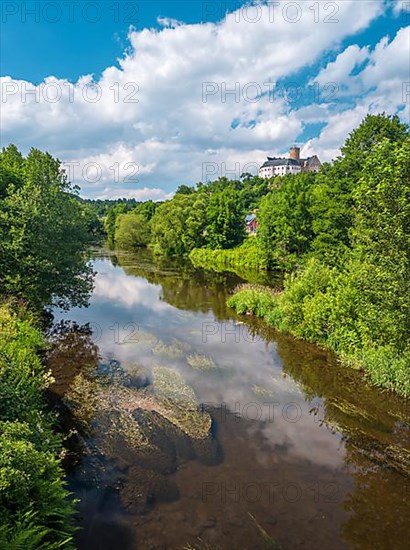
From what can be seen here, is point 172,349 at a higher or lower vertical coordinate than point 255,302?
lower

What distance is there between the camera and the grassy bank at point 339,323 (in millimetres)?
14281

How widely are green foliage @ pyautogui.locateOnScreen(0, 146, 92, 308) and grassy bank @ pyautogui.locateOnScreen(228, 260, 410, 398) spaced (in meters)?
11.9

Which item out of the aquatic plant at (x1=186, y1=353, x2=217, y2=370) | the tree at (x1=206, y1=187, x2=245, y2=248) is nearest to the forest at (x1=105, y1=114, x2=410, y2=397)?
the tree at (x1=206, y1=187, x2=245, y2=248)

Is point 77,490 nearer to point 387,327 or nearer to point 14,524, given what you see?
point 14,524

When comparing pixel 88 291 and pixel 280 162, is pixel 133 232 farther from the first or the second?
pixel 280 162

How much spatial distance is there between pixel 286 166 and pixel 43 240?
478 ft

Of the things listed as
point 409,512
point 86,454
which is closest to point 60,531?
point 86,454

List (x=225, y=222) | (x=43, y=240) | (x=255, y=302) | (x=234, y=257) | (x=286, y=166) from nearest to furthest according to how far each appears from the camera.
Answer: (x=43, y=240) → (x=255, y=302) → (x=234, y=257) → (x=225, y=222) → (x=286, y=166)

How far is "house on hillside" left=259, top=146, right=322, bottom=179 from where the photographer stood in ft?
497

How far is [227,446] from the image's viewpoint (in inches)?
435

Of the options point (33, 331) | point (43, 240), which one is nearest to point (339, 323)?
point (33, 331)

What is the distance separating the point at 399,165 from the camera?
12.9 meters

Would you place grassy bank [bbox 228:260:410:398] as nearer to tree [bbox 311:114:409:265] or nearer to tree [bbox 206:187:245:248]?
tree [bbox 311:114:409:265]

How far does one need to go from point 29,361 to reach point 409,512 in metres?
12.3
